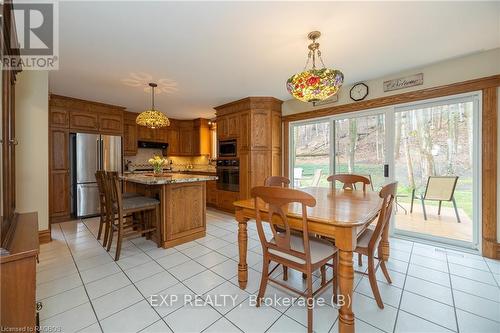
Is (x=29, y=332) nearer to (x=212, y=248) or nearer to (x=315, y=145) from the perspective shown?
(x=212, y=248)

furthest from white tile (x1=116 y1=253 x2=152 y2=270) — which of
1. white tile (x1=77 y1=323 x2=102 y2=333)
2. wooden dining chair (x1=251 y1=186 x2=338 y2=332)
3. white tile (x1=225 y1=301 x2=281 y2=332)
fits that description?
wooden dining chair (x1=251 y1=186 x2=338 y2=332)

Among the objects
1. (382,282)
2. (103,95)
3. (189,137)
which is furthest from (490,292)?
(189,137)

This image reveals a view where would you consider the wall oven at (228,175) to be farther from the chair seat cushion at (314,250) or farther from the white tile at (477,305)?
the white tile at (477,305)

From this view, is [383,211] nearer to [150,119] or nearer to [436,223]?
[436,223]

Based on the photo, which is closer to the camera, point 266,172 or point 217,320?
point 217,320

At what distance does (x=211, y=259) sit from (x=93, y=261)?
1324 mm

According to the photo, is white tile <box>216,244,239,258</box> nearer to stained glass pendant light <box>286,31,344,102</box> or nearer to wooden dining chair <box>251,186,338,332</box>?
wooden dining chair <box>251,186,338,332</box>

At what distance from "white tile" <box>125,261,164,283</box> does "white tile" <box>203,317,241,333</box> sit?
0.99 m

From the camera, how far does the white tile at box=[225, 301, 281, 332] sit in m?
1.46

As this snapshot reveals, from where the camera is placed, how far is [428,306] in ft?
5.41

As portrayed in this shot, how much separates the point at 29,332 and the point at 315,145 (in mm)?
4027

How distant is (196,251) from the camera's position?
8.77ft

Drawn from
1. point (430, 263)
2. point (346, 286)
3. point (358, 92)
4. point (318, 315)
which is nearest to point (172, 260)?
point (318, 315)

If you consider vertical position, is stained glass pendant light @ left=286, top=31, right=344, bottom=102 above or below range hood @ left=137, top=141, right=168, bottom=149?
above
